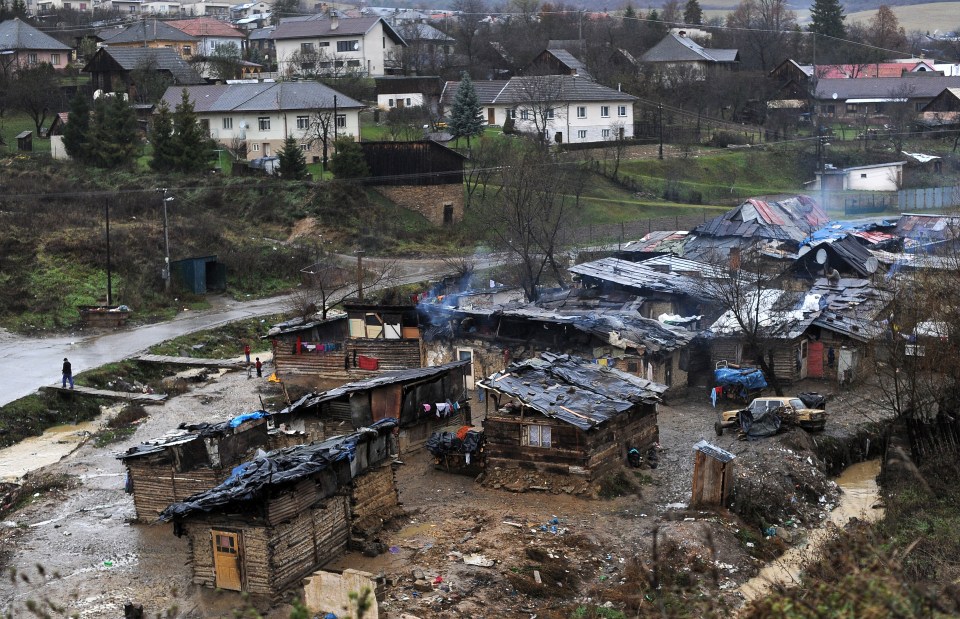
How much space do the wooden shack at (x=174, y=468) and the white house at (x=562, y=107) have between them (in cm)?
3900

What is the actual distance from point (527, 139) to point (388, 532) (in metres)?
40.0

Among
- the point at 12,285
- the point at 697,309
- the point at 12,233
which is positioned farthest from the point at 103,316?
the point at 697,309

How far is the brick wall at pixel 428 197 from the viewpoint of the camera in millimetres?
48719

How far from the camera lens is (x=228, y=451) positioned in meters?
21.1

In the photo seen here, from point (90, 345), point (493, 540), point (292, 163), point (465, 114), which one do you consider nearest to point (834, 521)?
point (493, 540)

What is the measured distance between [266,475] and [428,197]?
32695mm

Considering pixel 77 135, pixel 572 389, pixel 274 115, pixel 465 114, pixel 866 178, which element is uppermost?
pixel 274 115

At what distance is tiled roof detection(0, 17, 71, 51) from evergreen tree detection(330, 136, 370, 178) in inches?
1213

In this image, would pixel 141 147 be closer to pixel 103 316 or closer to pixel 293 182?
pixel 293 182

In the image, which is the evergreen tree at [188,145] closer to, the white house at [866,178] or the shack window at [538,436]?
the white house at [866,178]

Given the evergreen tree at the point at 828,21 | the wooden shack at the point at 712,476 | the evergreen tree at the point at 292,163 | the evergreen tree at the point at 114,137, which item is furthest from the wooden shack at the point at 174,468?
the evergreen tree at the point at 828,21

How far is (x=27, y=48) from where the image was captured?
6875 centimetres

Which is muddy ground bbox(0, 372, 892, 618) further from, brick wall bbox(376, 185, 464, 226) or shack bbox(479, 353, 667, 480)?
brick wall bbox(376, 185, 464, 226)

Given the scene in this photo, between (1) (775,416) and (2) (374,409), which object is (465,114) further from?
(1) (775,416)
